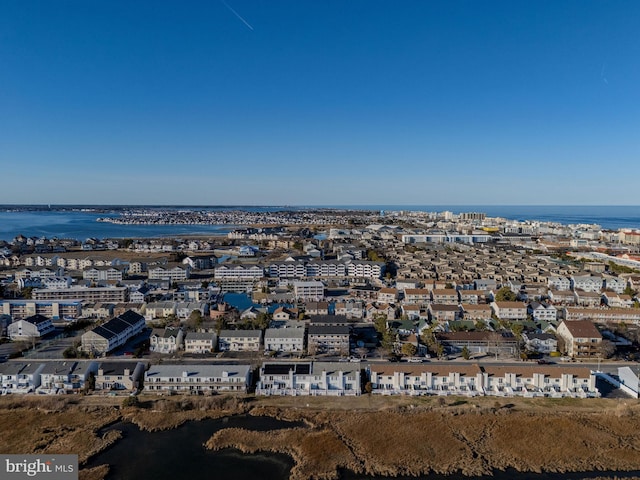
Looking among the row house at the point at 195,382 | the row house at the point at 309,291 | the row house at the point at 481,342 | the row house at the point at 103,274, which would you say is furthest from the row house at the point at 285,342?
the row house at the point at 103,274

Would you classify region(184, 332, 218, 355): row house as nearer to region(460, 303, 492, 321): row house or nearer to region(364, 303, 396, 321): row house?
region(364, 303, 396, 321): row house

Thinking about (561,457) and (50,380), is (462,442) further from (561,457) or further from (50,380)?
(50,380)

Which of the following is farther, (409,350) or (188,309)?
(188,309)

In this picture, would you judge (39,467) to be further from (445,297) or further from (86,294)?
(445,297)

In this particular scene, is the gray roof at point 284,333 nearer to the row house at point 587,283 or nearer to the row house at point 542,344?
the row house at point 542,344

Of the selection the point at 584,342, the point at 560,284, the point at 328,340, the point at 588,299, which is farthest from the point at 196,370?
the point at 560,284

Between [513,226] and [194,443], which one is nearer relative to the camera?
[194,443]

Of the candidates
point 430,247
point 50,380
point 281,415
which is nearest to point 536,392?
point 281,415

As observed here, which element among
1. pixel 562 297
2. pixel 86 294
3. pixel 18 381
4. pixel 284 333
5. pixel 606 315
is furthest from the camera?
pixel 562 297

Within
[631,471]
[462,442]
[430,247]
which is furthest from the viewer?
[430,247]
